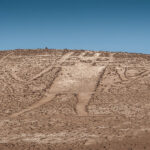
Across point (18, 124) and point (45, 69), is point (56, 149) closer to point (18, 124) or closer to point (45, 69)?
point (18, 124)

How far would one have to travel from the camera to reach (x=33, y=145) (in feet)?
30.1

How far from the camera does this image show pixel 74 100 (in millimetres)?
15359

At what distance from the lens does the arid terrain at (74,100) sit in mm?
9531

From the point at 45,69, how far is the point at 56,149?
1225cm

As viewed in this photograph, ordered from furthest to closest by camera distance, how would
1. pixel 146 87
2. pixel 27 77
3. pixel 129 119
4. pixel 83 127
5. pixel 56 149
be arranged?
pixel 27 77 < pixel 146 87 < pixel 129 119 < pixel 83 127 < pixel 56 149

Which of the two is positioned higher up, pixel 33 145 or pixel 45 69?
pixel 45 69

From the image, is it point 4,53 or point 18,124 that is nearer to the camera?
point 18,124

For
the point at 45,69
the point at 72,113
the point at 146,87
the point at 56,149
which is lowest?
the point at 56,149

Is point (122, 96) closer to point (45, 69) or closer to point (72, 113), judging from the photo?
point (72, 113)

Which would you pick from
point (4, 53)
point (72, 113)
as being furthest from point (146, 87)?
point (4, 53)

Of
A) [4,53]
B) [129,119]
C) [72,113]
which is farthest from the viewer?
[4,53]

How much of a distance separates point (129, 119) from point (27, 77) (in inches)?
377

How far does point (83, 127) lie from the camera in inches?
426

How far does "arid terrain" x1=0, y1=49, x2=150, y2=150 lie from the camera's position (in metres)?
9.53
